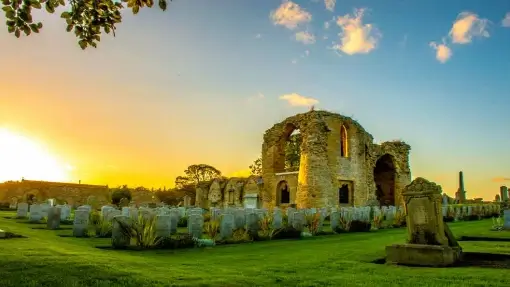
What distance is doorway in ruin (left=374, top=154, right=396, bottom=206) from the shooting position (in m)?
34.6

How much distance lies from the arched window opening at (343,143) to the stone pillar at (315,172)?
2867mm

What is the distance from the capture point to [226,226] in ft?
38.7

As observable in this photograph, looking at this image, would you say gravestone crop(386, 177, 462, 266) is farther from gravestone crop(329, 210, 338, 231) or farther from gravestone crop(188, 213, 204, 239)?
gravestone crop(329, 210, 338, 231)

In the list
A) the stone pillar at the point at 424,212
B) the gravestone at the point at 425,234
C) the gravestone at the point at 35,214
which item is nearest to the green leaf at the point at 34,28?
the gravestone at the point at 425,234

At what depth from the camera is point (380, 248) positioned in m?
9.47

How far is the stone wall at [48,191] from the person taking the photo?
44.6 m

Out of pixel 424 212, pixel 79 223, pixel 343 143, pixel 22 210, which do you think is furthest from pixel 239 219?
pixel 343 143

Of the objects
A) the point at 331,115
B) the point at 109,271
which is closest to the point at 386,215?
the point at 331,115

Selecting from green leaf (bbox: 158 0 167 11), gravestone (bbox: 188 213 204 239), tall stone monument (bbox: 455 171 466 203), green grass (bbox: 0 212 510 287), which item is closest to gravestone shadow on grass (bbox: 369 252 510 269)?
green grass (bbox: 0 212 510 287)

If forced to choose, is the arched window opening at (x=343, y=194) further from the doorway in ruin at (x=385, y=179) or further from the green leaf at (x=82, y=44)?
the green leaf at (x=82, y=44)

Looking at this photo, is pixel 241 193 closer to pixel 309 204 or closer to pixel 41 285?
pixel 309 204

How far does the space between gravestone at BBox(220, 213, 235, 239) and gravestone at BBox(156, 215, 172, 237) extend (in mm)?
1778

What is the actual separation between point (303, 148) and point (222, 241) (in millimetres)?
16489

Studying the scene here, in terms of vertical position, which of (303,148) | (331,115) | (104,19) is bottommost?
(104,19)
